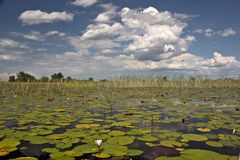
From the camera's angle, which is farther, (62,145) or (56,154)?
(62,145)

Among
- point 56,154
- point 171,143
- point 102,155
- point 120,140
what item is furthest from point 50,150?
point 171,143

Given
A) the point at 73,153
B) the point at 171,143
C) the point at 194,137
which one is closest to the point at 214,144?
the point at 194,137

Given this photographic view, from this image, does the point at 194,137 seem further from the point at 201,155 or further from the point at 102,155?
the point at 102,155

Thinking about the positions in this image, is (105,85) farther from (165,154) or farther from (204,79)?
(165,154)

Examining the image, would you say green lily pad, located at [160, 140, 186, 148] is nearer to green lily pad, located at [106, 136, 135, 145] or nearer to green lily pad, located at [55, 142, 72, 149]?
green lily pad, located at [106, 136, 135, 145]

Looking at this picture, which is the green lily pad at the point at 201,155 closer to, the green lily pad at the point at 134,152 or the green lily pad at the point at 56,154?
the green lily pad at the point at 134,152

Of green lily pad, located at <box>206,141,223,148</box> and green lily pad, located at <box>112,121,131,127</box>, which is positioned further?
green lily pad, located at <box>112,121,131,127</box>

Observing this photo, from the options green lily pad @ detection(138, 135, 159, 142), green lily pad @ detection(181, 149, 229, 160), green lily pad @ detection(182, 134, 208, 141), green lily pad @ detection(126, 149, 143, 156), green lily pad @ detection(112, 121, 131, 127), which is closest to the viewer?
green lily pad @ detection(181, 149, 229, 160)

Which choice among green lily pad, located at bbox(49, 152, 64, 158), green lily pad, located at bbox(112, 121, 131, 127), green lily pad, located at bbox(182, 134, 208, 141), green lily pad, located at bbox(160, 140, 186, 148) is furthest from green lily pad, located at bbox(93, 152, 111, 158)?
green lily pad, located at bbox(112, 121, 131, 127)

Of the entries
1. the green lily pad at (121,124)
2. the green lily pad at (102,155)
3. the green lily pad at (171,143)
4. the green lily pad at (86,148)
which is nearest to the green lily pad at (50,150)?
the green lily pad at (86,148)

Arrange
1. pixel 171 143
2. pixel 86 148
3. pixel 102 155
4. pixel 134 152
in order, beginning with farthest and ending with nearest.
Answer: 1. pixel 171 143
2. pixel 86 148
3. pixel 134 152
4. pixel 102 155

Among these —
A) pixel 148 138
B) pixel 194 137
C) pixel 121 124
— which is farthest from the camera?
pixel 121 124

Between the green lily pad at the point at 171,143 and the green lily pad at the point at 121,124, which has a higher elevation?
the green lily pad at the point at 121,124

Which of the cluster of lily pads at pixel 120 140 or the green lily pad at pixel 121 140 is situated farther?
the green lily pad at pixel 121 140
